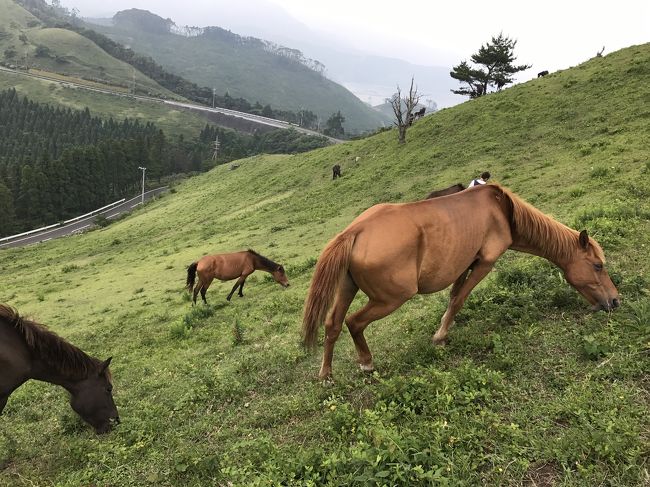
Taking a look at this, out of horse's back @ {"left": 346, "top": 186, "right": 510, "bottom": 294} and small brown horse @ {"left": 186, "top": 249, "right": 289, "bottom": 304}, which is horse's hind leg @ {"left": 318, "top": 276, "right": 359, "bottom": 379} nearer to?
horse's back @ {"left": 346, "top": 186, "right": 510, "bottom": 294}

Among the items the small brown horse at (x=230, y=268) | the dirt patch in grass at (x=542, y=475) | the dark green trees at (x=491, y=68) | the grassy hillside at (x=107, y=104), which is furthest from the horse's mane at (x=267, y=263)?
the grassy hillside at (x=107, y=104)

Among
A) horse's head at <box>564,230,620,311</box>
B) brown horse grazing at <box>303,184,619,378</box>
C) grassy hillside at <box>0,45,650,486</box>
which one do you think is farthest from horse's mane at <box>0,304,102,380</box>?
horse's head at <box>564,230,620,311</box>

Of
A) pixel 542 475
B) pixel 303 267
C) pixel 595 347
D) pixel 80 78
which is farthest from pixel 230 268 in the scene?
pixel 80 78

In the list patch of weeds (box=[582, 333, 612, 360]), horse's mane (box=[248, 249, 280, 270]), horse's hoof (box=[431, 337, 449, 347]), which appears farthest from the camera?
horse's mane (box=[248, 249, 280, 270])

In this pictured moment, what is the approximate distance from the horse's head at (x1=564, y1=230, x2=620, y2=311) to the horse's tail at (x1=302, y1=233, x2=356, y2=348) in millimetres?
3158

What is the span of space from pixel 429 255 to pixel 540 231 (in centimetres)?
180

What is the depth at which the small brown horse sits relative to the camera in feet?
46.4

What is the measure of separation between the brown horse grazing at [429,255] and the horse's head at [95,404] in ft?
9.68

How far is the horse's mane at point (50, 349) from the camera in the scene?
5.32 meters

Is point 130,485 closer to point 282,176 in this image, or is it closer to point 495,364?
point 495,364

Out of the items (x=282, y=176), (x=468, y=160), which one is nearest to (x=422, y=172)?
(x=468, y=160)

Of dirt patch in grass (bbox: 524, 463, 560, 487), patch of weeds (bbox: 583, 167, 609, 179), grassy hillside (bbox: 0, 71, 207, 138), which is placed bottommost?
dirt patch in grass (bbox: 524, 463, 560, 487)

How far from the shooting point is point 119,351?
35.2 feet

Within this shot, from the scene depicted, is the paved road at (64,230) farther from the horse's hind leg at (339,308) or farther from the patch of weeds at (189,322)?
the horse's hind leg at (339,308)
